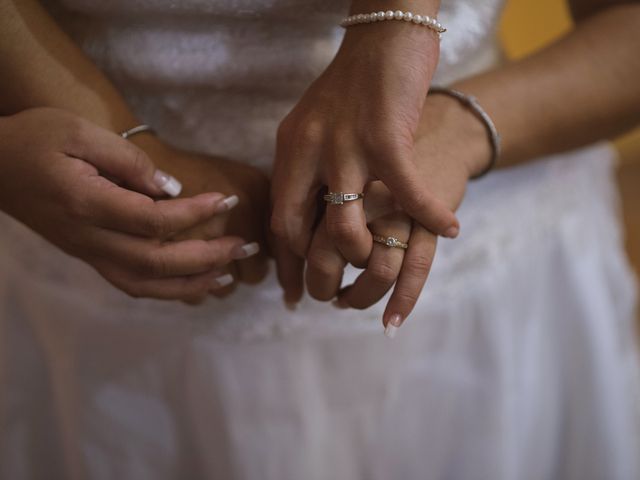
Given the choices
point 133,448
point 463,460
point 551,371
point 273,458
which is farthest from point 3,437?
point 551,371

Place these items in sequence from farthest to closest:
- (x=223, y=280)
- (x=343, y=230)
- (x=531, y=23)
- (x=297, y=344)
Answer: (x=531, y=23)
(x=297, y=344)
(x=223, y=280)
(x=343, y=230)

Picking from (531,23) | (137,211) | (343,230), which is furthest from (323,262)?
(531,23)

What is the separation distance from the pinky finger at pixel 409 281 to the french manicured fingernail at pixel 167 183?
22cm

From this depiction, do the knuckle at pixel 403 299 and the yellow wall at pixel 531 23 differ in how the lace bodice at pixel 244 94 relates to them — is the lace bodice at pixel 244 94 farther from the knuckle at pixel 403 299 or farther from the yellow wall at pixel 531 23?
the yellow wall at pixel 531 23

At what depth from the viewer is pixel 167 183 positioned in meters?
0.54

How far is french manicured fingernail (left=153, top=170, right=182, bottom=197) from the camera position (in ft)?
1.75

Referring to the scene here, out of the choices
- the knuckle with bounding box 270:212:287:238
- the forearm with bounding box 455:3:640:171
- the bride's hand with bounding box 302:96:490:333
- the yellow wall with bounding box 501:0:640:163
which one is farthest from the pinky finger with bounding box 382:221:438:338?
the yellow wall with bounding box 501:0:640:163

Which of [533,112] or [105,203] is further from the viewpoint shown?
[533,112]

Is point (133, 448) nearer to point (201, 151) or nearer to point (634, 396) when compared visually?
point (201, 151)

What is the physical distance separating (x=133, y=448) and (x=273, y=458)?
7.5 inches

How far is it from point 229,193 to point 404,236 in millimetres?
172

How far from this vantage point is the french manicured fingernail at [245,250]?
0.55 m

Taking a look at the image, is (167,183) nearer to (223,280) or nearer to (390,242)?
(223,280)

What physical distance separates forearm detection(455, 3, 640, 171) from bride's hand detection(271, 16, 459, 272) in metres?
0.18
